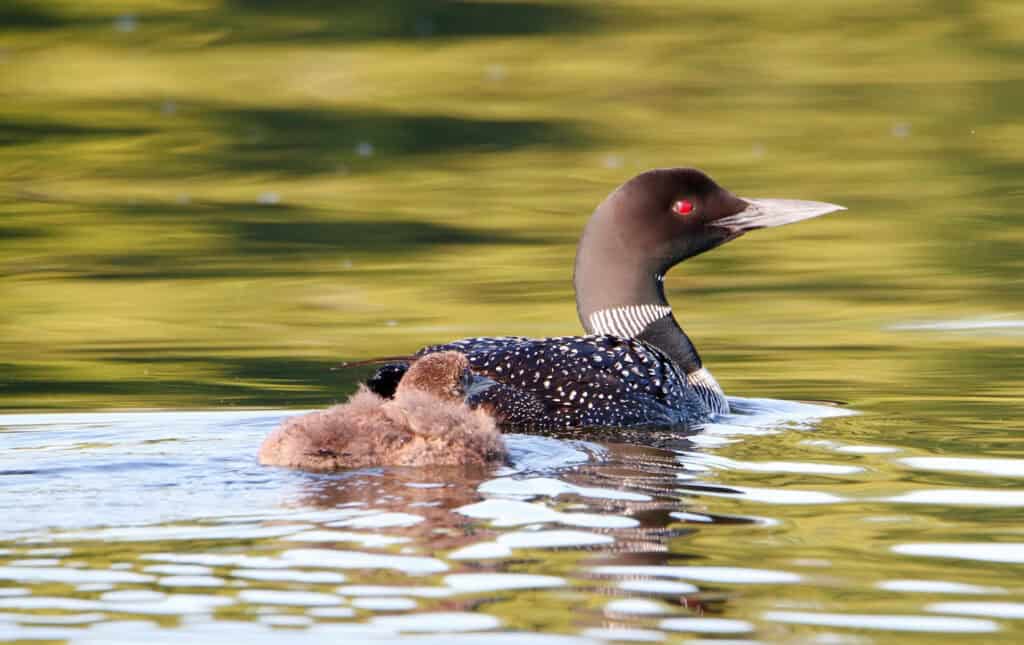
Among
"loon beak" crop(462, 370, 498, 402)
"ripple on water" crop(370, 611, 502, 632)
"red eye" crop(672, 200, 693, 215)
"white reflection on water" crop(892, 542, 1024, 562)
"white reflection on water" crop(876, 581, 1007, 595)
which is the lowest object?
"white reflection on water" crop(876, 581, 1007, 595)

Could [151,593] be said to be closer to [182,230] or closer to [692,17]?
[182,230]

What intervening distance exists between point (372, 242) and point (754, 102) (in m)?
6.28

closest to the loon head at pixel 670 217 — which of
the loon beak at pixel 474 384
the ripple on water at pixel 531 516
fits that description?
the loon beak at pixel 474 384

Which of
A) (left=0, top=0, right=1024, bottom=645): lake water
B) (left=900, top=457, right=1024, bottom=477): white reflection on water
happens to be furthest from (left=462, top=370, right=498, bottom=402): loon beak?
(left=900, top=457, right=1024, bottom=477): white reflection on water

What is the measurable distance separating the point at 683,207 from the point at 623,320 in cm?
52

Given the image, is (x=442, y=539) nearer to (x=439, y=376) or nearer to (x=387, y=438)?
(x=387, y=438)

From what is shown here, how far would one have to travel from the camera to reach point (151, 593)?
14.6ft

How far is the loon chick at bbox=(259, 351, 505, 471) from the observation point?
6.04 meters

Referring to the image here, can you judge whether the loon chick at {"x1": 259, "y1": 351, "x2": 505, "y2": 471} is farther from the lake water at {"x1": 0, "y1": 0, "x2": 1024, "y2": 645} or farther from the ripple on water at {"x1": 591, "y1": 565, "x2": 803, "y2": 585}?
the ripple on water at {"x1": 591, "y1": 565, "x2": 803, "y2": 585}

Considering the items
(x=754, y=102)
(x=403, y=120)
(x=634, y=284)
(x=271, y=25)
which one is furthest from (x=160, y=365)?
(x=271, y=25)

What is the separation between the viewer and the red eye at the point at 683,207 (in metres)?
8.38

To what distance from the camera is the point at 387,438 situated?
609 cm

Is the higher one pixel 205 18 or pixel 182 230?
pixel 205 18

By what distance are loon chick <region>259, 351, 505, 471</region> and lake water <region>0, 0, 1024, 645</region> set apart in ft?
0.27
